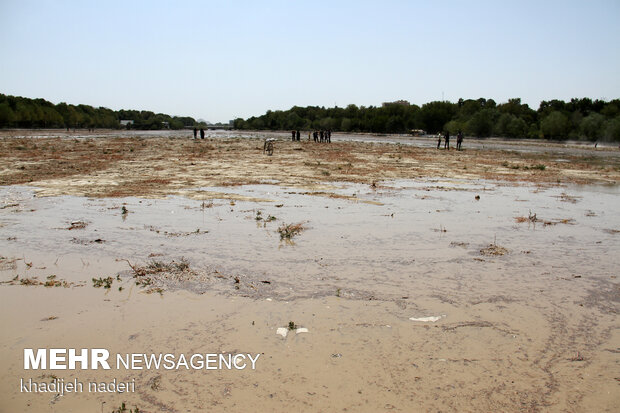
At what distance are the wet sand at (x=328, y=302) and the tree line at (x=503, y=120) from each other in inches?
3542

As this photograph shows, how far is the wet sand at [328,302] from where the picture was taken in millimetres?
4707

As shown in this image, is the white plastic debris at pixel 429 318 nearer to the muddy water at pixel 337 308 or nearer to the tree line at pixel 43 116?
the muddy water at pixel 337 308

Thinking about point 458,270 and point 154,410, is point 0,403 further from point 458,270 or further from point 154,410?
point 458,270

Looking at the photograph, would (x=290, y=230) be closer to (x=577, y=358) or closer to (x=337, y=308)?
(x=337, y=308)

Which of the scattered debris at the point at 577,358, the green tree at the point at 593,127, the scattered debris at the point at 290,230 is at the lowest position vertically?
the scattered debris at the point at 577,358

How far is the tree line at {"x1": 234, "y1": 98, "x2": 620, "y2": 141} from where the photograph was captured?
9181cm

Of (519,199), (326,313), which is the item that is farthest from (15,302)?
(519,199)

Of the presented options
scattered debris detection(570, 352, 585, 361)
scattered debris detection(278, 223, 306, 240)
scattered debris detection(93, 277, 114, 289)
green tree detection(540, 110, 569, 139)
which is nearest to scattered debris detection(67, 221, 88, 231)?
scattered debris detection(93, 277, 114, 289)

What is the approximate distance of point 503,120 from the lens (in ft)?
364

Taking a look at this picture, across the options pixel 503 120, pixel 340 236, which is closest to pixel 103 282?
pixel 340 236

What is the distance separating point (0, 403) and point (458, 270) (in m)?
7.41

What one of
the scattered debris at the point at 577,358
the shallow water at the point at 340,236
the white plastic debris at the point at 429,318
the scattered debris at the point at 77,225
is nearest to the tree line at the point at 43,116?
the shallow water at the point at 340,236

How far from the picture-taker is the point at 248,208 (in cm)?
1484

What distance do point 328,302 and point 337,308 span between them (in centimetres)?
26
